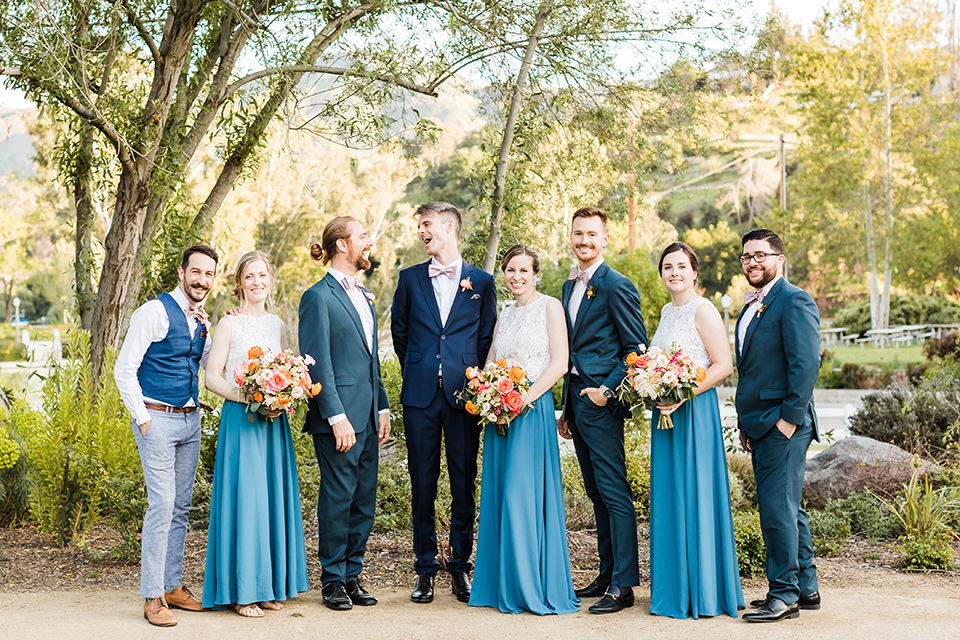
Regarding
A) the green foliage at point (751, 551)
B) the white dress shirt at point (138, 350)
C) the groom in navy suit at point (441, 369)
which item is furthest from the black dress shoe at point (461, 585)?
the white dress shirt at point (138, 350)

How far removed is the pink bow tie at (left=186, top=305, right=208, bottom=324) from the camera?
15.3ft

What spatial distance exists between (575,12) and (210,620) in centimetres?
505

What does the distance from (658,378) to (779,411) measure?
70cm

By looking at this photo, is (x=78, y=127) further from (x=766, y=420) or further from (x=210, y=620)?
(x=766, y=420)

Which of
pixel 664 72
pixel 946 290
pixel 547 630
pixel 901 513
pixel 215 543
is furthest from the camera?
pixel 946 290

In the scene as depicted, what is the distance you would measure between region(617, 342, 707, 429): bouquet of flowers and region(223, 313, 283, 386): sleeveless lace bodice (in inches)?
77.5

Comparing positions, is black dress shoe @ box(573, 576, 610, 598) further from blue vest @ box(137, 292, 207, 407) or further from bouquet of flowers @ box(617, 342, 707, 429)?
blue vest @ box(137, 292, 207, 407)

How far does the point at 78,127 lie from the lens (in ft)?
25.2

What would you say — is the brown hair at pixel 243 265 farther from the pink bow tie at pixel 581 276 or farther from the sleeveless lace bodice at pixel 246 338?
the pink bow tie at pixel 581 276

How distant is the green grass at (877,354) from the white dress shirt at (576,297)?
1954 cm

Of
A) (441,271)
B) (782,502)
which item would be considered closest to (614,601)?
(782,502)

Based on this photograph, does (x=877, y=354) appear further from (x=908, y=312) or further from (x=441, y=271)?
(x=441, y=271)

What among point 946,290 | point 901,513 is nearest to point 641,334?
point 901,513

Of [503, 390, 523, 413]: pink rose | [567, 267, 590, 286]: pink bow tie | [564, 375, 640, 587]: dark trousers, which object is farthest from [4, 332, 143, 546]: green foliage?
[567, 267, 590, 286]: pink bow tie
